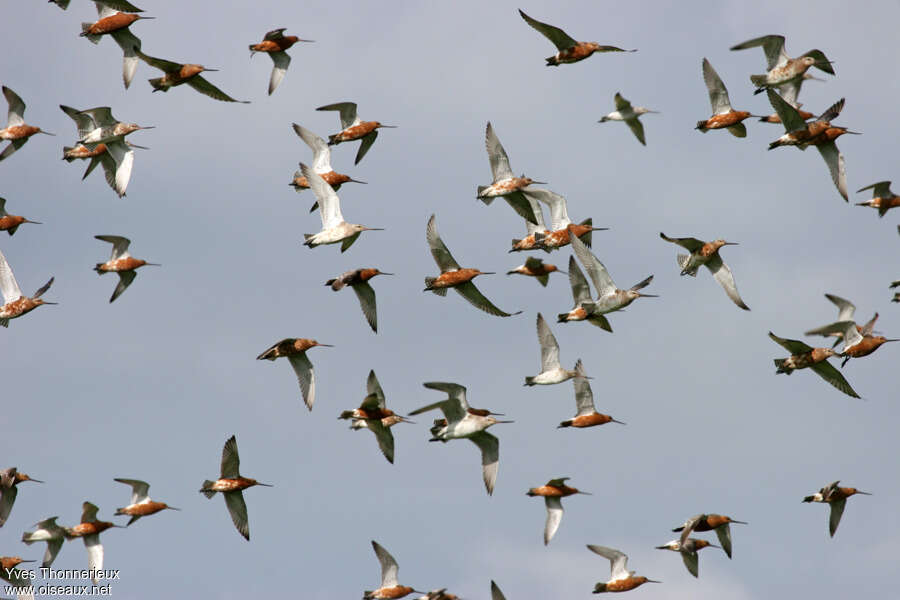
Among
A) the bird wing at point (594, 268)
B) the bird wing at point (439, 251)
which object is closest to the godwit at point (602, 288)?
the bird wing at point (594, 268)

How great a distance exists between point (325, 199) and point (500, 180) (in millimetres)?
4655

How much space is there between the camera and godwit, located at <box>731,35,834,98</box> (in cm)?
4072

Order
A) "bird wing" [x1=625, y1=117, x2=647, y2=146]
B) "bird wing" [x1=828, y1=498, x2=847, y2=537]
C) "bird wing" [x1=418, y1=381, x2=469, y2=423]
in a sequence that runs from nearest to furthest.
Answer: "bird wing" [x1=418, y1=381, x2=469, y2=423] → "bird wing" [x1=828, y1=498, x2=847, y2=537] → "bird wing" [x1=625, y1=117, x2=647, y2=146]

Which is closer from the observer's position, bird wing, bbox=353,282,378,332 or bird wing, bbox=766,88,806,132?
bird wing, bbox=766,88,806,132

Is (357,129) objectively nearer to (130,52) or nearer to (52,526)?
(130,52)

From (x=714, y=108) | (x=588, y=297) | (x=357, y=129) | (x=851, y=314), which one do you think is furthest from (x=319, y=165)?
(x=851, y=314)

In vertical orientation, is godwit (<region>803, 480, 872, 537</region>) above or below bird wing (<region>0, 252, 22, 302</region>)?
below

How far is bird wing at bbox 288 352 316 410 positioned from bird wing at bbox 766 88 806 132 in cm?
1404

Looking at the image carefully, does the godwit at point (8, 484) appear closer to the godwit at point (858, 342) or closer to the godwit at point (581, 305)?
the godwit at point (581, 305)

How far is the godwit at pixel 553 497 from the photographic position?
42.6 metres

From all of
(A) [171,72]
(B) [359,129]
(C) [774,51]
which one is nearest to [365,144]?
(B) [359,129]

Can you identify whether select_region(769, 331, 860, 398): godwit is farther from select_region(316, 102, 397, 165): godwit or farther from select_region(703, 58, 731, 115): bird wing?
select_region(316, 102, 397, 165): godwit

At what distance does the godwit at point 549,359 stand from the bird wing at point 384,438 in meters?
4.26

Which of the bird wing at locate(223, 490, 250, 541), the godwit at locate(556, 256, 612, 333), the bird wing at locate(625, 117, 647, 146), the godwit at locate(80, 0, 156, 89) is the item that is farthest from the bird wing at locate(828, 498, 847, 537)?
the godwit at locate(80, 0, 156, 89)
